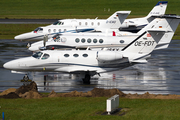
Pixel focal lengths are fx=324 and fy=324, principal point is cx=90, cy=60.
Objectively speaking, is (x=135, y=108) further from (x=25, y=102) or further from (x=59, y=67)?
(x=59, y=67)

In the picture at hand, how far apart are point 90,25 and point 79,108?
43228 mm

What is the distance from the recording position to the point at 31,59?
29.1m

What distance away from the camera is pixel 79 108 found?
1948 cm

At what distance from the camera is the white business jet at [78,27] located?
5131cm

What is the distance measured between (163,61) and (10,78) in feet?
64.0

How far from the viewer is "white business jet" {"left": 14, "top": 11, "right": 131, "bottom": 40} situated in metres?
51.3

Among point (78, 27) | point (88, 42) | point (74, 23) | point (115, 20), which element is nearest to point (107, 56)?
point (88, 42)

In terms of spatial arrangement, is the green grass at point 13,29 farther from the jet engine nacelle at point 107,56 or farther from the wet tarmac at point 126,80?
the jet engine nacelle at point 107,56

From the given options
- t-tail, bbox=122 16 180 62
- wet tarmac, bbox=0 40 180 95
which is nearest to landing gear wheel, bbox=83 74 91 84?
wet tarmac, bbox=0 40 180 95

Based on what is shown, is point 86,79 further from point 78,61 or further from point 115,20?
point 115,20

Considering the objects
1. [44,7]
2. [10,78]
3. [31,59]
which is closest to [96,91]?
[31,59]

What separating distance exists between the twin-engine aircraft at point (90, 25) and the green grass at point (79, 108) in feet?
81.7

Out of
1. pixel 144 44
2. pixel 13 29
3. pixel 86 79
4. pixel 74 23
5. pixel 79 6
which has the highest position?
pixel 79 6

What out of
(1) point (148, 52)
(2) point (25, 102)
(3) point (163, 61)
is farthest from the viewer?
(3) point (163, 61)
